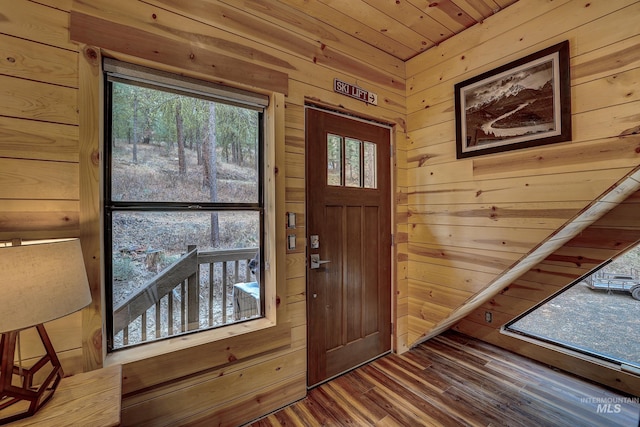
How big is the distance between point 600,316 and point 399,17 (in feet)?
9.31

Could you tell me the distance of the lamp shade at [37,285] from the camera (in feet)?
2.60

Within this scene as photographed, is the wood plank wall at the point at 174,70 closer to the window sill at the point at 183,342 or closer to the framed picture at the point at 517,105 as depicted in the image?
the window sill at the point at 183,342

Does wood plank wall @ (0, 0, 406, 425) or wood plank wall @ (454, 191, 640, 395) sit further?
wood plank wall @ (454, 191, 640, 395)

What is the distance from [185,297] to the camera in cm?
161

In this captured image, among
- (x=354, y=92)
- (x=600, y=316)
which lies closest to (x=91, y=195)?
(x=354, y=92)

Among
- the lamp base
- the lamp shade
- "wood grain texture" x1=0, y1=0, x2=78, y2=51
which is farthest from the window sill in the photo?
"wood grain texture" x1=0, y1=0, x2=78, y2=51

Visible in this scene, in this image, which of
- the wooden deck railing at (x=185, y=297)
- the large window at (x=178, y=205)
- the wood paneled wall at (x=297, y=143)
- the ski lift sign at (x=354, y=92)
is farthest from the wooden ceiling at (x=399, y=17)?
the wooden deck railing at (x=185, y=297)

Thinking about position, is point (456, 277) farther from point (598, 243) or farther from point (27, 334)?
point (27, 334)

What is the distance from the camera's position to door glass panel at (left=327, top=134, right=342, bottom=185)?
2104mm

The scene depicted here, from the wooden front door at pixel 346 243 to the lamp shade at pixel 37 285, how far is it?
1.32m

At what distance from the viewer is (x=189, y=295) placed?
5.32ft

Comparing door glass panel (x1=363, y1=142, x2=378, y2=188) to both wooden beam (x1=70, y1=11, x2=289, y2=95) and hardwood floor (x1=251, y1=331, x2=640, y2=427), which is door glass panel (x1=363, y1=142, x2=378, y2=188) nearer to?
wooden beam (x1=70, y1=11, x2=289, y2=95)

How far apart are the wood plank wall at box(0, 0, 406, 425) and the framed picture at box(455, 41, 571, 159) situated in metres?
0.85

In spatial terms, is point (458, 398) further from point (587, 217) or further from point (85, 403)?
point (85, 403)
